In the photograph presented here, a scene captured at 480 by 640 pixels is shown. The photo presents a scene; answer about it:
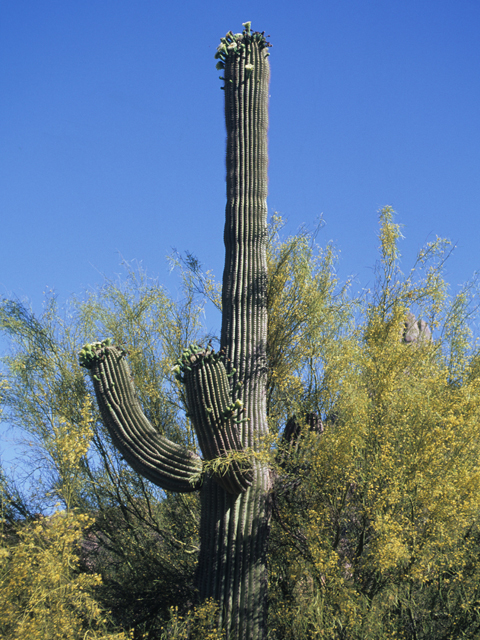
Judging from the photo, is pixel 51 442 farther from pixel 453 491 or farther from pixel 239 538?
pixel 453 491

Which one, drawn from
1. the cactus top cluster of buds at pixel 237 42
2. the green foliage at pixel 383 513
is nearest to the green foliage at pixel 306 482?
the green foliage at pixel 383 513

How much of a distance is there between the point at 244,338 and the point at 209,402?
1.49 metres

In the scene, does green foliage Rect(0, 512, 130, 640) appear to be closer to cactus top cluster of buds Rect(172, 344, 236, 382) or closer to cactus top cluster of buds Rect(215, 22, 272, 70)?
cactus top cluster of buds Rect(172, 344, 236, 382)

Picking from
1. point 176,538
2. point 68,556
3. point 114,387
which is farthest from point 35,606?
point 176,538

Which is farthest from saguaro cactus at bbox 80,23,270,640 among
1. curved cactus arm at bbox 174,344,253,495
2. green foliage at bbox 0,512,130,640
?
green foliage at bbox 0,512,130,640

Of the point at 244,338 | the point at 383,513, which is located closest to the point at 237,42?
the point at 244,338

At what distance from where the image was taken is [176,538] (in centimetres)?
781

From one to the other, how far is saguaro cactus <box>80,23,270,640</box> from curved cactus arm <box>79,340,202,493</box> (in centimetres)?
1

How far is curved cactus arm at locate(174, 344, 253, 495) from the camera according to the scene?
5.46 meters

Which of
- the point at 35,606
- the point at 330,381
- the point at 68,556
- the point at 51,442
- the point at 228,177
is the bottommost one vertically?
the point at 35,606

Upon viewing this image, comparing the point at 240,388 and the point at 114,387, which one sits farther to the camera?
the point at 240,388

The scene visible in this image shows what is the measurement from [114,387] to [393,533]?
3045 millimetres

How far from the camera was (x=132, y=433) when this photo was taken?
577cm

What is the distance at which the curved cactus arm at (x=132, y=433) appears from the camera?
5.72 m
